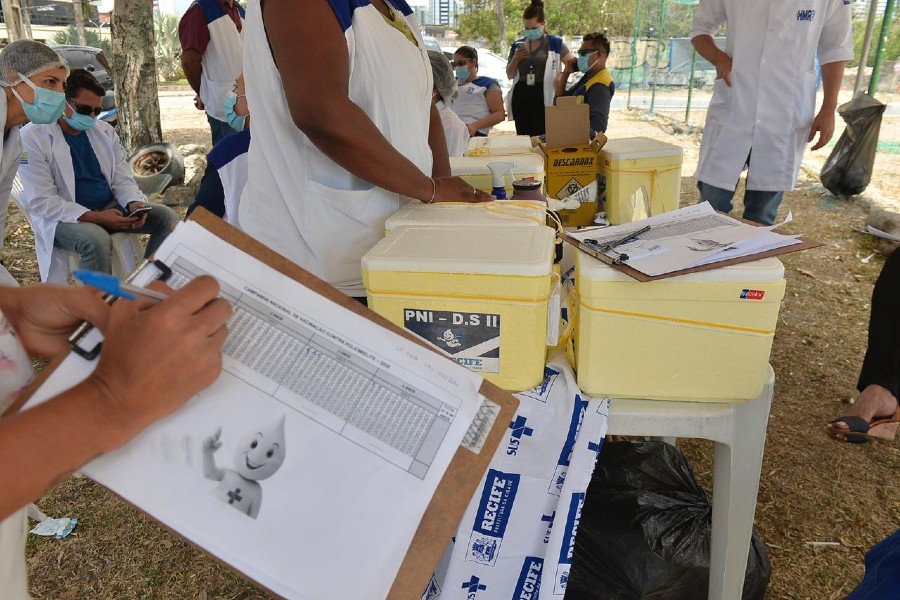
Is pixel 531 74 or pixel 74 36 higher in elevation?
pixel 74 36

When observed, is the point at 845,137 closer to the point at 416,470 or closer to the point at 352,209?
the point at 352,209

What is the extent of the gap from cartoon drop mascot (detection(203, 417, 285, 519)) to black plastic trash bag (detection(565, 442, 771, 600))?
1.05m

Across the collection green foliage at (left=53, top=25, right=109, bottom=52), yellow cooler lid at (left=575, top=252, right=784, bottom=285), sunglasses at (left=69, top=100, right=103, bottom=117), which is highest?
green foliage at (left=53, top=25, right=109, bottom=52)

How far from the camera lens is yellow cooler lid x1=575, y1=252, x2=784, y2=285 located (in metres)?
1.01

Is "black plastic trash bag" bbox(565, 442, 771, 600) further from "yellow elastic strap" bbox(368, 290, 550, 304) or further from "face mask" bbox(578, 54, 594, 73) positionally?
"face mask" bbox(578, 54, 594, 73)

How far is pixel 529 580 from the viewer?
114cm

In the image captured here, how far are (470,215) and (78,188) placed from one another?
2.84 m

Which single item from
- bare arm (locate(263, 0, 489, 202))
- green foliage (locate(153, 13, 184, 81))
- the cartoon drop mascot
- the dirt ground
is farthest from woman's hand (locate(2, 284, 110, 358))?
green foliage (locate(153, 13, 184, 81))

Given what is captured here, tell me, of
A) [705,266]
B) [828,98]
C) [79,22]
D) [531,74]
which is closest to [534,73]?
[531,74]

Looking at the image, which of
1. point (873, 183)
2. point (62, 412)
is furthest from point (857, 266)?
point (62, 412)

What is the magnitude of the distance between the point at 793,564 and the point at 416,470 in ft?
5.27

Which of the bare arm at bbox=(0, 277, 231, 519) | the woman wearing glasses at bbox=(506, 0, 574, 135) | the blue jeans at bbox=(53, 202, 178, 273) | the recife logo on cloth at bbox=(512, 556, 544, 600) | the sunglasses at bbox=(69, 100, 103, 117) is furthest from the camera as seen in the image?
the woman wearing glasses at bbox=(506, 0, 574, 135)

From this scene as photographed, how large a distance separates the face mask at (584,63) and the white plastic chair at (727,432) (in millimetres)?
4460

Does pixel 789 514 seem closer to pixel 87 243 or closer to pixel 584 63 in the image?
pixel 87 243
